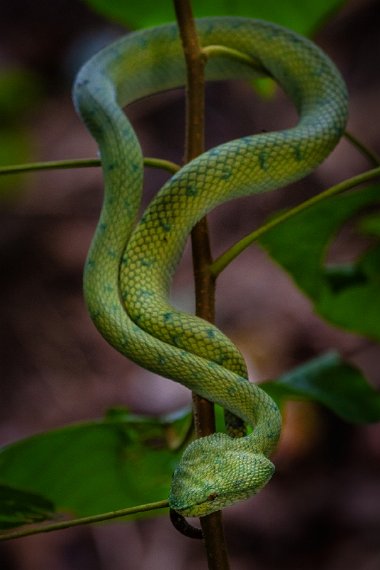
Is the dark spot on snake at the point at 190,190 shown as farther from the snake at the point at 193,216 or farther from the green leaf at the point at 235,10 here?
the green leaf at the point at 235,10

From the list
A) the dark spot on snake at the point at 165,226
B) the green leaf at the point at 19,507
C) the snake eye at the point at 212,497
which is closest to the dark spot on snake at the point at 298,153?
the dark spot on snake at the point at 165,226

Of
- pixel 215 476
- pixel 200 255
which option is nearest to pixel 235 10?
pixel 200 255

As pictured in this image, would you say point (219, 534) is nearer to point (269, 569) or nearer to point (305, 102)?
point (305, 102)

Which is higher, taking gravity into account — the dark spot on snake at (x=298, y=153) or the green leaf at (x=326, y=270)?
the dark spot on snake at (x=298, y=153)

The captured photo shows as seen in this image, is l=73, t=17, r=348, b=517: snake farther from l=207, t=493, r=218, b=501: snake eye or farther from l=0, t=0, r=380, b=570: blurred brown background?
l=0, t=0, r=380, b=570: blurred brown background

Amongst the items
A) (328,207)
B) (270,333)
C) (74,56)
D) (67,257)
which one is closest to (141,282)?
(328,207)
